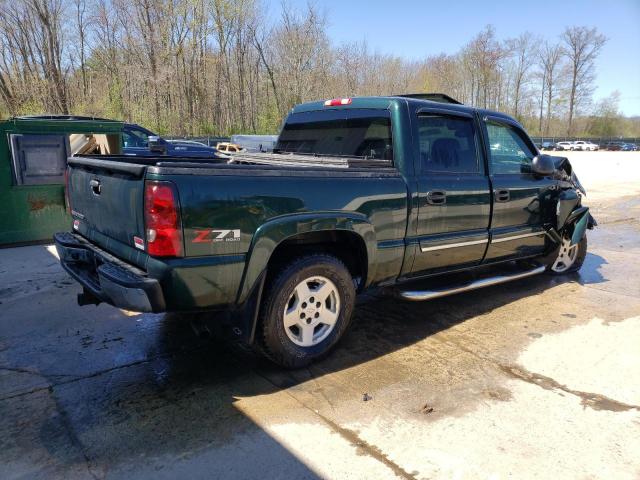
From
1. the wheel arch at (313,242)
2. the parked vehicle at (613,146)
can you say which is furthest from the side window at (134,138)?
the parked vehicle at (613,146)

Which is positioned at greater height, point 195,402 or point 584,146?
point 584,146

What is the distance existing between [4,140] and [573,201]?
7188 mm

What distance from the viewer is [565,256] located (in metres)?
6.02

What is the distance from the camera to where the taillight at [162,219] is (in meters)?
2.78

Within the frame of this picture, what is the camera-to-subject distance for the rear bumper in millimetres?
2846

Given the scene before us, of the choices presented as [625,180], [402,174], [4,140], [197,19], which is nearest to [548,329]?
[402,174]

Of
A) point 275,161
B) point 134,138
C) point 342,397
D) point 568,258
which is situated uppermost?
point 134,138

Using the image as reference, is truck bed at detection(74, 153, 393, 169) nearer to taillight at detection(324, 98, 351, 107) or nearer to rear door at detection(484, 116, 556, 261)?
taillight at detection(324, 98, 351, 107)

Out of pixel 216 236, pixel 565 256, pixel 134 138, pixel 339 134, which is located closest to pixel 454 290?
pixel 339 134

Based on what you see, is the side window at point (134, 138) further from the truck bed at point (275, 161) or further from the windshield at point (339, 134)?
the truck bed at point (275, 161)

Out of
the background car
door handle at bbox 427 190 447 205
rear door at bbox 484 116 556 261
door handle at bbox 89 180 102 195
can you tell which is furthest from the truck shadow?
the background car

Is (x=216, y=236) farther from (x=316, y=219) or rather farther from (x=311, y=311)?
(x=311, y=311)

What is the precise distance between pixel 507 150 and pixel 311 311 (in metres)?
2.76

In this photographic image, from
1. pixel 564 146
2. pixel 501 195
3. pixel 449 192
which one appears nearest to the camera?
pixel 449 192
